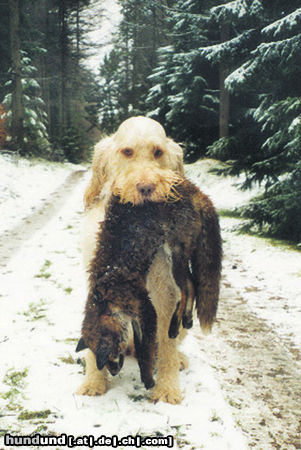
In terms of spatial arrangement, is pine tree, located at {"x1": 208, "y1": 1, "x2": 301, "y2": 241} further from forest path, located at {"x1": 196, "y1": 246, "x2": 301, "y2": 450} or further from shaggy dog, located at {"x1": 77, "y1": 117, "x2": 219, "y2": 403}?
shaggy dog, located at {"x1": 77, "y1": 117, "x2": 219, "y2": 403}

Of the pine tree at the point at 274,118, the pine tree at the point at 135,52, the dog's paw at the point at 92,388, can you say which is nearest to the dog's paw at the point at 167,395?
the dog's paw at the point at 92,388

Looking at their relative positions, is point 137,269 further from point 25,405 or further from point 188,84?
point 188,84

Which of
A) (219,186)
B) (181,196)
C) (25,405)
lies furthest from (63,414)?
(219,186)

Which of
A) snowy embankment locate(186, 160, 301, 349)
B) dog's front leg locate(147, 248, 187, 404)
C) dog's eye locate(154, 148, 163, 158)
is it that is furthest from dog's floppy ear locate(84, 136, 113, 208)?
snowy embankment locate(186, 160, 301, 349)

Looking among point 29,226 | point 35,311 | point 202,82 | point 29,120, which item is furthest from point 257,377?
point 29,120

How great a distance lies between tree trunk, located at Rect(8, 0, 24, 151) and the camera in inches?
752

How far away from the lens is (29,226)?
9.27 m

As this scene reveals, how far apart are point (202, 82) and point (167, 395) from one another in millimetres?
13892

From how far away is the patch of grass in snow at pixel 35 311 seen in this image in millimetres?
4211

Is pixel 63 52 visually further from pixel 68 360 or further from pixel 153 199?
pixel 153 199

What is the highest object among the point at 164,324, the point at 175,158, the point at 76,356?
the point at 175,158

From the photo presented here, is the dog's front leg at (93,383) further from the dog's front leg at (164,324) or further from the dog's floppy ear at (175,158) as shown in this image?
the dog's floppy ear at (175,158)

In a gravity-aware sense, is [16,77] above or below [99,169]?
above

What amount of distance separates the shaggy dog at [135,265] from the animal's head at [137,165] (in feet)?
0.25
